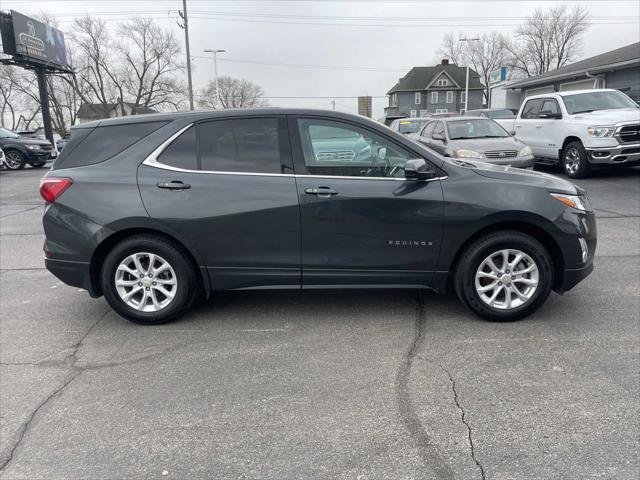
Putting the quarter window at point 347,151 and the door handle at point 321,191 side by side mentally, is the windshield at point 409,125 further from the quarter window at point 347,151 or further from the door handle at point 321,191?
the door handle at point 321,191

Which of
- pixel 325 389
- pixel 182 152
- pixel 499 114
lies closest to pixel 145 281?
pixel 182 152

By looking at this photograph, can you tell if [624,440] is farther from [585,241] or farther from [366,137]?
[366,137]

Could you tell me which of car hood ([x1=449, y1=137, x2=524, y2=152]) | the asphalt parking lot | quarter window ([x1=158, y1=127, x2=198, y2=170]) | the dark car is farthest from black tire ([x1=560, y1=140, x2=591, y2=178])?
quarter window ([x1=158, y1=127, x2=198, y2=170])

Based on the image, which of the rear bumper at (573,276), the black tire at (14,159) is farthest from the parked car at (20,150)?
the rear bumper at (573,276)

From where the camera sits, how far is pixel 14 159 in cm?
2056

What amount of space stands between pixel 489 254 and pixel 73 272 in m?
3.42

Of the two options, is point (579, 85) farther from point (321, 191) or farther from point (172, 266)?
point (172, 266)

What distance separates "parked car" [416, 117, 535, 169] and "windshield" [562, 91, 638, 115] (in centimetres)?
192

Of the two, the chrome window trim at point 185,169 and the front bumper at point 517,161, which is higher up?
the chrome window trim at point 185,169

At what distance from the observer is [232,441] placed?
263 cm

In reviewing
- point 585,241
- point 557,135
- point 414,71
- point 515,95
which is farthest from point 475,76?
point 585,241

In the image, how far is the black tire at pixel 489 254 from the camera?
389 cm

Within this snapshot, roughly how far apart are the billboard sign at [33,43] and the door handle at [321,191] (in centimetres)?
2807

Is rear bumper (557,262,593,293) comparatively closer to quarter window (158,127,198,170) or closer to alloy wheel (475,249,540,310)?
alloy wheel (475,249,540,310)
